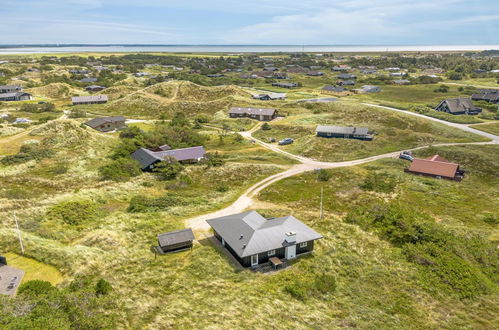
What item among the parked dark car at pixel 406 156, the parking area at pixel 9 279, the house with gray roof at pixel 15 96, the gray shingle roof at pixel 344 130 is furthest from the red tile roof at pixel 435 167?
the house with gray roof at pixel 15 96

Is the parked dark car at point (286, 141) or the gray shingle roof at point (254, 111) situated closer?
the parked dark car at point (286, 141)

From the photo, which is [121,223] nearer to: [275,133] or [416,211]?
[416,211]

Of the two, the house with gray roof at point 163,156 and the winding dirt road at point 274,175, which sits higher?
the house with gray roof at point 163,156

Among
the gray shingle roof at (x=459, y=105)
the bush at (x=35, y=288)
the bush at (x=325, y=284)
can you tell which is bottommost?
the bush at (x=325, y=284)

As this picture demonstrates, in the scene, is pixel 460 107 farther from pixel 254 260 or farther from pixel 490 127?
pixel 254 260

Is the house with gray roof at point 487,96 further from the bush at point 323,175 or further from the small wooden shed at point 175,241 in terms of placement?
the small wooden shed at point 175,241

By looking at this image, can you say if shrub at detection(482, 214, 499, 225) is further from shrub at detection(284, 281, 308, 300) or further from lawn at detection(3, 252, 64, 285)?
lawn at detection(3, 252, 64, 285)

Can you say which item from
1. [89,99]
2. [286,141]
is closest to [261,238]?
[286,141]
